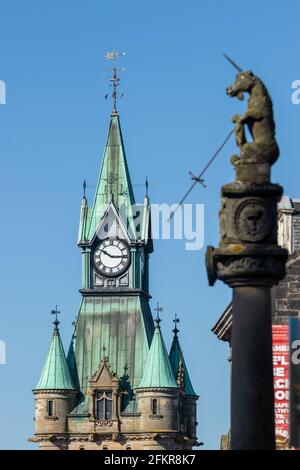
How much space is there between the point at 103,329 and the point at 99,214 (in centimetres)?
758

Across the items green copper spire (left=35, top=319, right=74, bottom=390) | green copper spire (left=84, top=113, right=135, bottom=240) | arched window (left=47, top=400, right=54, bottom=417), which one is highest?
green copper spire (left=84, top=113, right=135, bottom=240)

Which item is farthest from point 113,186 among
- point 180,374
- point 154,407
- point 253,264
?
point 253,264

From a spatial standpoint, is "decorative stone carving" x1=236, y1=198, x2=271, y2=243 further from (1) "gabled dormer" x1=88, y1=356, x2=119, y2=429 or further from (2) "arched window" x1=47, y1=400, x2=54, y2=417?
(2) "arched window" x1=47, y1=400, x2=54, y2=417

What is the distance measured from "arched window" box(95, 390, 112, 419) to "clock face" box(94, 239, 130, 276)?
10.2 metres

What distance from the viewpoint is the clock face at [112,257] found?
538 ft

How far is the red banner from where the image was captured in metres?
42.8

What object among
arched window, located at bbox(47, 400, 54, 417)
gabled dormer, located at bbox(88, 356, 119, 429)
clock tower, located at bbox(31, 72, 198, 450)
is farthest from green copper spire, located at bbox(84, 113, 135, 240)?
arched window, located at bbox(47, 400, 54, 417)

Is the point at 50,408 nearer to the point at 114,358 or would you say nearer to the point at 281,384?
the point at 114,358

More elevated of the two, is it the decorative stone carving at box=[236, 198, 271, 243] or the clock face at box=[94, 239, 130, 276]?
the clock face at box=[94, 239, 130, 276]

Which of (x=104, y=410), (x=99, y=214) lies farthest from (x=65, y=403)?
(x=99, y=214)

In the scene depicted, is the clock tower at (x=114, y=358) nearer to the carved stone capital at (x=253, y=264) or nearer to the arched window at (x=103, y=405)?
the arched window at (x=103, y=405)

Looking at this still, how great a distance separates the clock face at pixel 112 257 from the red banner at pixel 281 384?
383 feet

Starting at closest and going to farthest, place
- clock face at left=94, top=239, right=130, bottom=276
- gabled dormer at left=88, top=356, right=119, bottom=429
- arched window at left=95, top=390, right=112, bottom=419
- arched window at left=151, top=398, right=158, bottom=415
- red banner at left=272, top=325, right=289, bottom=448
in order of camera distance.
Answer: red banner at left=272, top=325, right=289, bottom=448 < arched window at left=151, top=398, right=158, bottom=415 < gabled dormer at left=88, top=356, right=119, bottom=429 < arched window at left=95, top=390, right=112, bottom=419 < clock face at left=94, top=239, right=130, bottom=276
